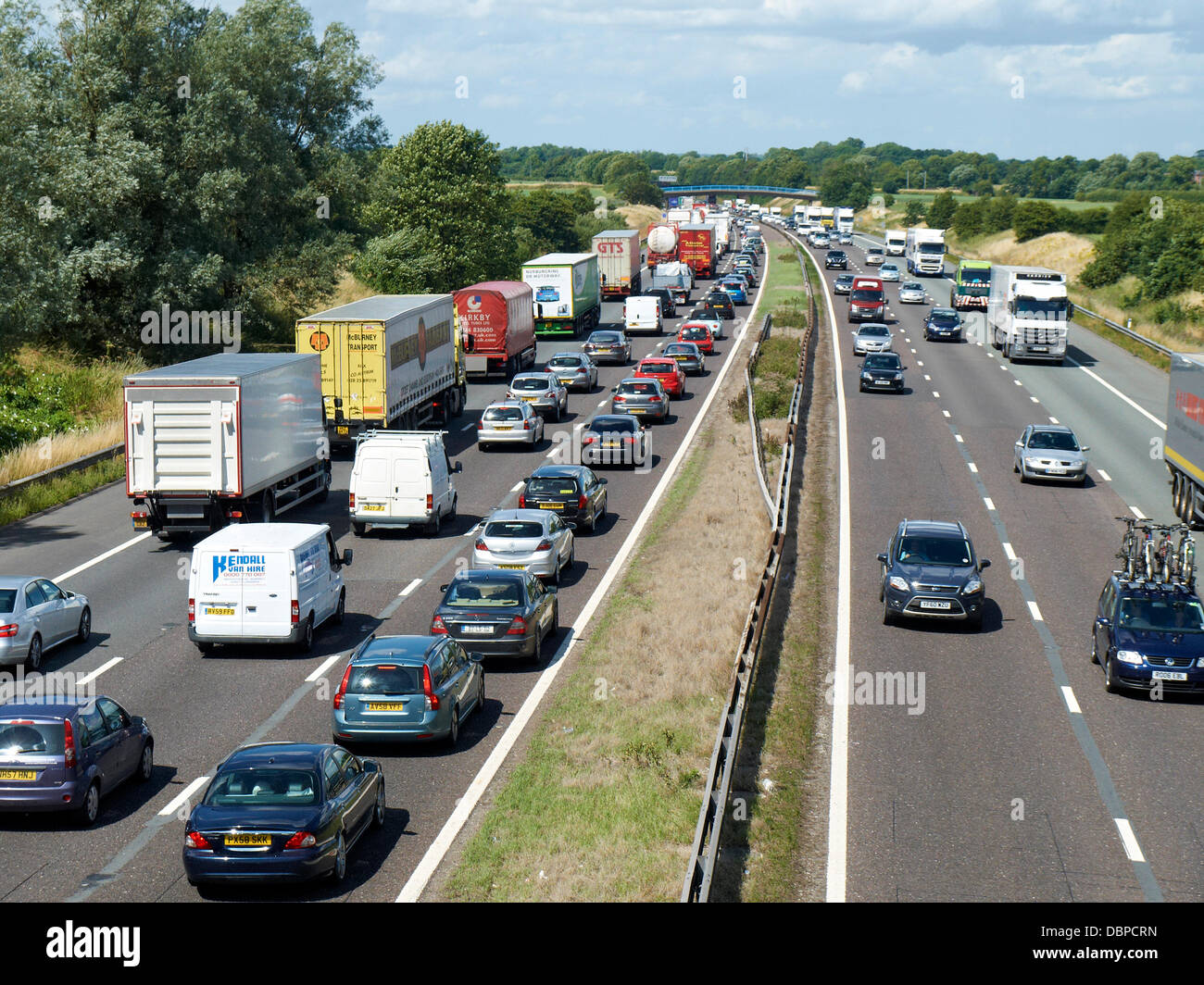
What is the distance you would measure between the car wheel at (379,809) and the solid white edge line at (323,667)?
20.1 feet

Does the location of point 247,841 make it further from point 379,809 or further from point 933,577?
point 933,577

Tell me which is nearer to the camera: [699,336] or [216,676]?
[216,676]

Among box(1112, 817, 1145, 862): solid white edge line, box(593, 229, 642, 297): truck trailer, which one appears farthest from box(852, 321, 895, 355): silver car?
box(1112, 817, 1145, 862): solid white edge line

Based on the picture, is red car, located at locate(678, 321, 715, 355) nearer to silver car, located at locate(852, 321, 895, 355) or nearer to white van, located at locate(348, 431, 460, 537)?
silver car, located at locate(852, 321, 895, 355)

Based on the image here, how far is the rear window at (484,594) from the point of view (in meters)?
23.2

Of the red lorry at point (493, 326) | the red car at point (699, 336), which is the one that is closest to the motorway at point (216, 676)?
the red lorry at point (493, 326)

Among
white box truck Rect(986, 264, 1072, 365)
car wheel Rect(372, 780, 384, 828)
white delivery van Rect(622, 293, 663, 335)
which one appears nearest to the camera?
car wheel Rect(372, 780, 384, 828)

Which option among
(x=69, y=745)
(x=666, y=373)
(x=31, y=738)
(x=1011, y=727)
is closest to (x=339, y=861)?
(x=69, y=745)

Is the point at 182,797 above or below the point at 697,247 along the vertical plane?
below

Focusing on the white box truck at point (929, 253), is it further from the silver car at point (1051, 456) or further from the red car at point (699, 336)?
the silver car at point (1051, 456)

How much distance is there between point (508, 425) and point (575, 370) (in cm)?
1235

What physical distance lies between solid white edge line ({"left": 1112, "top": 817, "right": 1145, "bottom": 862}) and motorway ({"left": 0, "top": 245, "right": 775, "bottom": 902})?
7.84 metres

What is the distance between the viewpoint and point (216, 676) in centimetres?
2278

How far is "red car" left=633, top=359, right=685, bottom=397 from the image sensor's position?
175 feet
